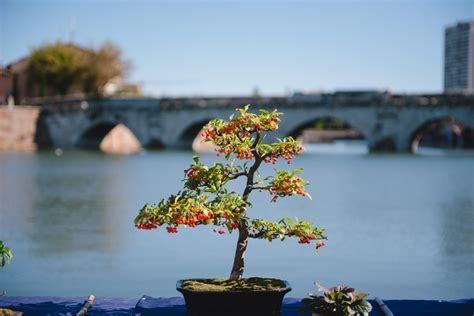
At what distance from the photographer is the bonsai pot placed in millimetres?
5887

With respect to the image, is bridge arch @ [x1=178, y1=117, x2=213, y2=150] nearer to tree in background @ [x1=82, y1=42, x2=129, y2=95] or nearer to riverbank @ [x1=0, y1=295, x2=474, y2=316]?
tree in background @ [x1=82, y1=42, x2=129, y2=95]

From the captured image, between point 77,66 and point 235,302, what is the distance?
59944mm

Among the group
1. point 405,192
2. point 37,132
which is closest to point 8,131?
point 37,132

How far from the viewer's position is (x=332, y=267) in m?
11.0

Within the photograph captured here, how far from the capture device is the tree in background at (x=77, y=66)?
63438 mm

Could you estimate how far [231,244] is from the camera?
517 inches

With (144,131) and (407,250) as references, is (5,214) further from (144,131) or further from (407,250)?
(144,131)

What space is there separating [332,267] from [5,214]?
889cm

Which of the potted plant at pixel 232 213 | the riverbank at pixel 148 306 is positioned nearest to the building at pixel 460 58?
the riverbank at pixel 148 306

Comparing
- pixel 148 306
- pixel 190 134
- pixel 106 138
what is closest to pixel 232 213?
pixel 148 306

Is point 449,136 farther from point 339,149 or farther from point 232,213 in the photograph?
point 232,213

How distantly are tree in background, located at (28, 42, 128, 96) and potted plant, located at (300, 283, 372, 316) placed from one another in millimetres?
59204

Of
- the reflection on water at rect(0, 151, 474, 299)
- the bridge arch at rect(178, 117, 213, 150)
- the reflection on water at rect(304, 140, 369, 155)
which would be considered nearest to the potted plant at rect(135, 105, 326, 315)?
the reflection on water at rect(0, 151, 474, 299)

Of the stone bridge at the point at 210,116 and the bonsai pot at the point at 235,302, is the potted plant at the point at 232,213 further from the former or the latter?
the stone bridge at the point at 210,116
